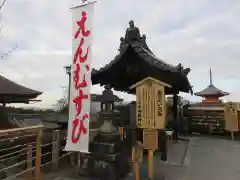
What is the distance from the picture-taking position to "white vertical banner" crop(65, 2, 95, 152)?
505 centimetres

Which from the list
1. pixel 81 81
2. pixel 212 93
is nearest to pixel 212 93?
pixel 212 93

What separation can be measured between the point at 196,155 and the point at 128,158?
3.57m

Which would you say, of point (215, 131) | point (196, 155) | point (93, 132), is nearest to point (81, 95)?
point (93, 132)

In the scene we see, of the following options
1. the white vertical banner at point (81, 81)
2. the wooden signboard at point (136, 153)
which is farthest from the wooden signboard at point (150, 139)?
the white vertical banner at point (81, 81)

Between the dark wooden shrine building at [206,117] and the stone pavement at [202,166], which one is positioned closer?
the stone pavement at [202,166]

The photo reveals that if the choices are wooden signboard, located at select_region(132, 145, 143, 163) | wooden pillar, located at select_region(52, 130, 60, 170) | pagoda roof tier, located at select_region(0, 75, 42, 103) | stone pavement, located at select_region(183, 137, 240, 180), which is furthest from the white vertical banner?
pagoda roof tier, located at select_region(0, 75, 42, 103)

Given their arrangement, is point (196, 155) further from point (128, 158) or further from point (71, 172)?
point (71, 172)

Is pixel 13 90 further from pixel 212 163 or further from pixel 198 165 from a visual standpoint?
pixel 212 163

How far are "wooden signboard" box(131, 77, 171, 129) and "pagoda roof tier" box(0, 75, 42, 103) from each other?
354 inches

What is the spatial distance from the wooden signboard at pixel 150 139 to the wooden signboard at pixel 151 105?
129mm

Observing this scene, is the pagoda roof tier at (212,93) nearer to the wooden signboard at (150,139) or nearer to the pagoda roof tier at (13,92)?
the pagoda roof tier at (13,92)

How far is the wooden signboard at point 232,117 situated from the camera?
1234 cm

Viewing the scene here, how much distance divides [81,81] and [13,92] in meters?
8.56

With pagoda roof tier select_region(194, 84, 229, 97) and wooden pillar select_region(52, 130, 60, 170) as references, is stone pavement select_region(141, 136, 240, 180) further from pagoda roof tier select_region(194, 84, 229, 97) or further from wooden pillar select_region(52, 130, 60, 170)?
pagoda roof tier select_region(194, 84, 229, 97)
